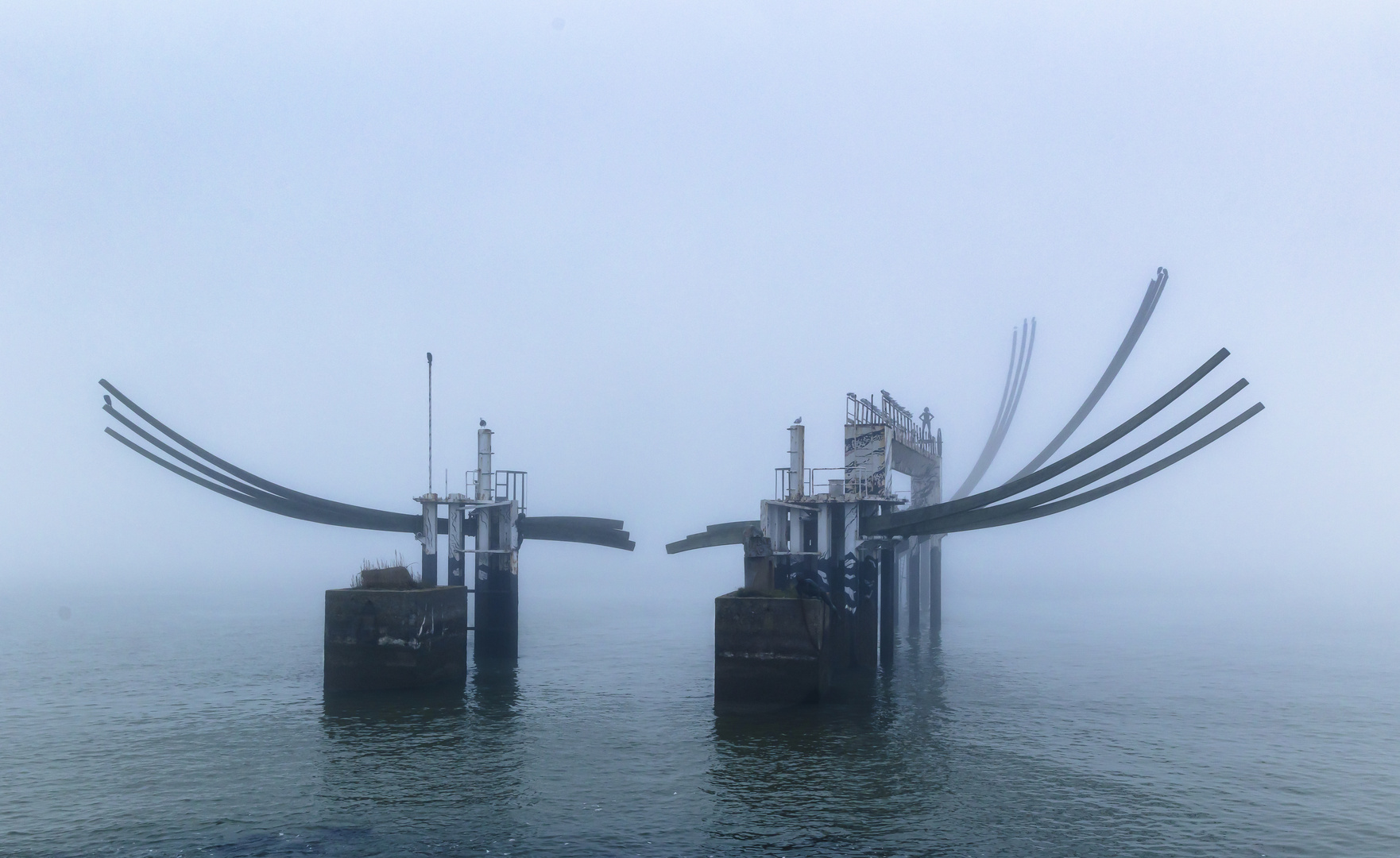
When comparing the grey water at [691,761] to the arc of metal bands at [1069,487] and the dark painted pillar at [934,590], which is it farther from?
the dark painted pillar at [934,590]

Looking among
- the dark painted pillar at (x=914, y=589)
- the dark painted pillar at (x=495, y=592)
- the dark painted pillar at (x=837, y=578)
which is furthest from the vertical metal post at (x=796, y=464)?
the dark painted pillar at (x=914, y=589)

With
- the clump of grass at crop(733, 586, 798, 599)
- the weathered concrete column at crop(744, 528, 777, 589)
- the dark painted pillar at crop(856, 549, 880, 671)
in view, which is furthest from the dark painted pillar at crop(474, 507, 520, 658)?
the dark painted pillar at crop(856, 549, 880, 671)

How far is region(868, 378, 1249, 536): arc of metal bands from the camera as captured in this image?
32.8 m

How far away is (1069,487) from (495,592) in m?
23.4

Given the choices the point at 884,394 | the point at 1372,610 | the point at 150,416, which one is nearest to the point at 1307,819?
the point at 884,394

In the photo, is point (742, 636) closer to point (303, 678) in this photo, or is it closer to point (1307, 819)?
point (1307, 819)

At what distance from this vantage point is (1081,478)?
33.5 m

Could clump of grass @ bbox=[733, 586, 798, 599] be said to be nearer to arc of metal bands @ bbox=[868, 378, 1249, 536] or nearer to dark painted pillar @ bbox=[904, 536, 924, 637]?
arc of metal bands @ bbox=[868, 378, 1249, 536]

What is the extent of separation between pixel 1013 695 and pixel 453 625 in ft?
69.8

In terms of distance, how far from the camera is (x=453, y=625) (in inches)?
1567

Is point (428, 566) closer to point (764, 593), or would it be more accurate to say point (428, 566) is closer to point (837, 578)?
point (764, 593)

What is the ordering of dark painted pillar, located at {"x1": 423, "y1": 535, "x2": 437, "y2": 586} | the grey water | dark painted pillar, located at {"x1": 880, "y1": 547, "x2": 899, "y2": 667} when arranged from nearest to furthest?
the grey water
dark painted pillar, located at {"x1": 423, "y1": 535, "x2": 437, "y2": 586}
dark painted pillar, located at {"x1": 880, "y1": 547, "x2": 899, "y2": 667}

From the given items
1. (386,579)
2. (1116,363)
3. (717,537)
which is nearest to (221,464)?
(386,579)

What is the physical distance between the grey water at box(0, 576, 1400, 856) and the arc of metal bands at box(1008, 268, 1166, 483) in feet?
53.7
